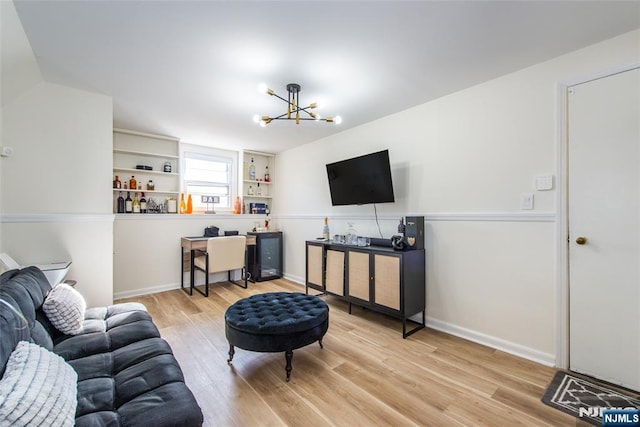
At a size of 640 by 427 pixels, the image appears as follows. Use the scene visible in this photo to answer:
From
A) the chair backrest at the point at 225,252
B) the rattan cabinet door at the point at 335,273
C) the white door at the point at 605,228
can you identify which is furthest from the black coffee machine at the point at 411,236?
the chair backrest at the point at 225,252

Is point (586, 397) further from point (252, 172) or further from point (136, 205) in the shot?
point (136, 205)

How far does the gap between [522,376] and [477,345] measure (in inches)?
18.7

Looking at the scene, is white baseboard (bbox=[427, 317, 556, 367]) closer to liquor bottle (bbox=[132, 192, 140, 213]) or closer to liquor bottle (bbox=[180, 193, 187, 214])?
liquor bottle (bbox=[180, 193, 187, 214])

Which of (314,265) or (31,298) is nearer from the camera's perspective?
(31,298)

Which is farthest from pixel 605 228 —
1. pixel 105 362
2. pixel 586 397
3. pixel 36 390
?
pixel 105 362

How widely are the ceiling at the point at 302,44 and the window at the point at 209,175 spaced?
158 centimetres

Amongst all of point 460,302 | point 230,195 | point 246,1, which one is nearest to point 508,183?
point 460,302

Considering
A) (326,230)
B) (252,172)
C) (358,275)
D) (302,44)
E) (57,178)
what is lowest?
(358,275)

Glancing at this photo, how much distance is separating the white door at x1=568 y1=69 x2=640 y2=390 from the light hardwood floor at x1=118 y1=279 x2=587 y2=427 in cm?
40

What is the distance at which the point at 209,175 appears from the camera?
467cm

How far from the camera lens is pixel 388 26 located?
174 cm

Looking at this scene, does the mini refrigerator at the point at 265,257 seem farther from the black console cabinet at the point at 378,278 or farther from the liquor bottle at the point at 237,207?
the black console cabinet at the point at 378,278

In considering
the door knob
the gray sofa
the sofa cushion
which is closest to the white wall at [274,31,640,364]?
the door knob

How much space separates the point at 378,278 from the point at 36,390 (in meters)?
2.41
